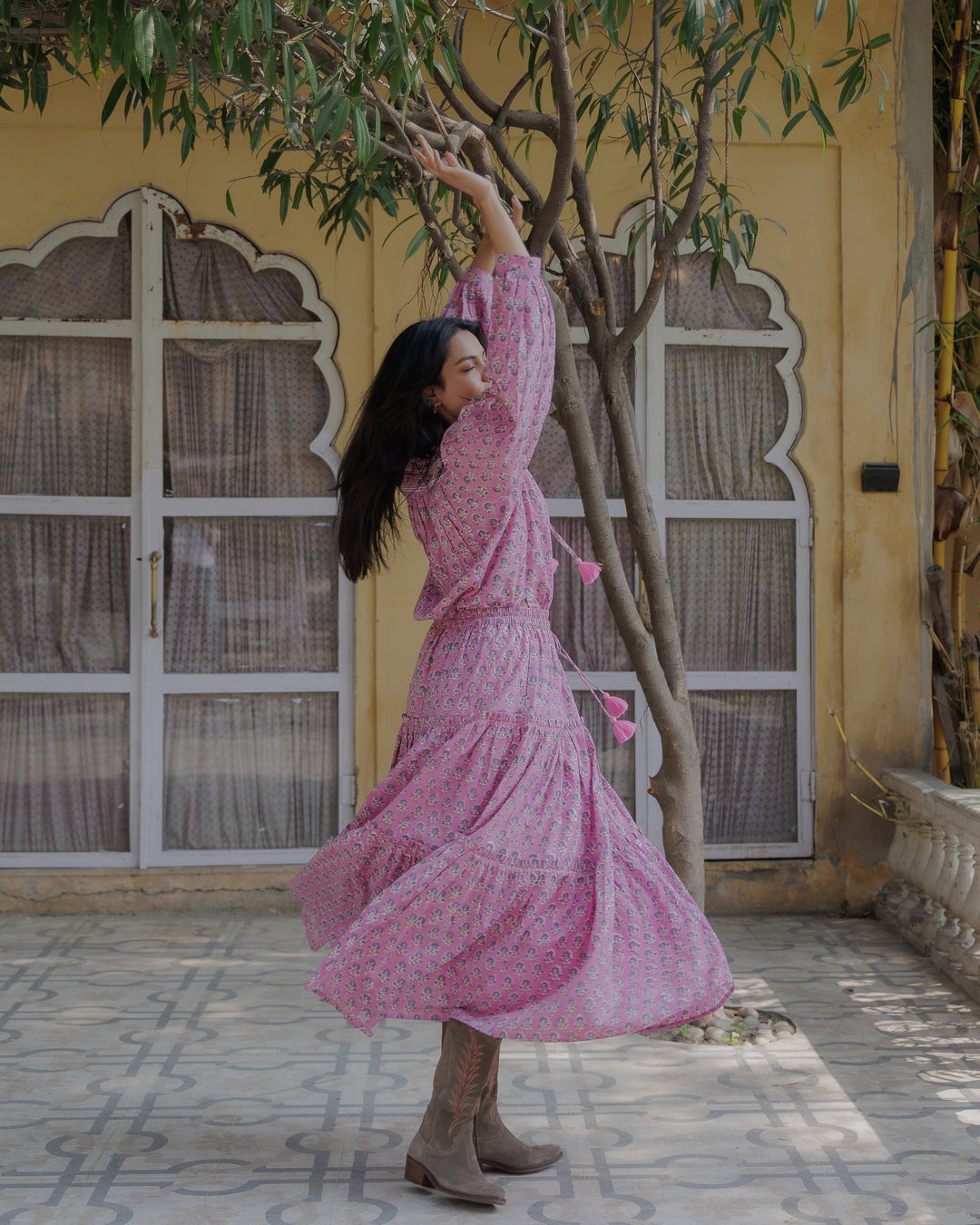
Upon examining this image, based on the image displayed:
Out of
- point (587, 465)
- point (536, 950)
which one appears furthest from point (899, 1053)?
point (587, 465)

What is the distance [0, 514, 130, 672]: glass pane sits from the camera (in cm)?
427

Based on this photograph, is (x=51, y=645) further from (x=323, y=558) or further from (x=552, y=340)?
(x=552, y=340)

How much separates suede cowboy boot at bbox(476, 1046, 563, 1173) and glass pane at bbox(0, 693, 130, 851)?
90.8 inches

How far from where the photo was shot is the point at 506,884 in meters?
2.05

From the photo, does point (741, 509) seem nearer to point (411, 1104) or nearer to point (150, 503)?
point (150, 503)

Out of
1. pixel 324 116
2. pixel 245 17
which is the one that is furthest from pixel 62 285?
pixel 245 17

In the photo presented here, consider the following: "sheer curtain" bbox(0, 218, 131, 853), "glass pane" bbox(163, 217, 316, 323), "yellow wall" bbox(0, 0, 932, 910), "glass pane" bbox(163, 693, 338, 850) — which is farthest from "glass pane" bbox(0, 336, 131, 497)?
"glass pane" bbox(163, 693, 338, 850)

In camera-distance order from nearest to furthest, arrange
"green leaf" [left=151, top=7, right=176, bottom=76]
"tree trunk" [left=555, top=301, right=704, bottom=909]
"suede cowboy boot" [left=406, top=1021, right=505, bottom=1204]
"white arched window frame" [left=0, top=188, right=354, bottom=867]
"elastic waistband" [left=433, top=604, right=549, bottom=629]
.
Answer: "green leaf" [left=151, top=7, right=176, bottom=76] < "suede cowboy boot" [left=406, top=1021, right=505, bottom=1204] < "elastic waistband" [left=433, top=604, right=549, bottom=629] < "tree trunk" [left=555, top=301, right=704, bottom=909] < "white arched window frame" [left=0, top=188, right=354, bottom=867]

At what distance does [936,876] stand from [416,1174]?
212 centimetres

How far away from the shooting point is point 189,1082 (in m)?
2.78

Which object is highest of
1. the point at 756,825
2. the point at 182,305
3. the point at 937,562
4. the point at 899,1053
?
the point at 182,305

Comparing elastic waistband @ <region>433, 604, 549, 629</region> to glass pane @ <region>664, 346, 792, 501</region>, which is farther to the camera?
glass pane @ <region>664, 346, 792, 501</region>

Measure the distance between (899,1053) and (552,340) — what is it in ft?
6.29

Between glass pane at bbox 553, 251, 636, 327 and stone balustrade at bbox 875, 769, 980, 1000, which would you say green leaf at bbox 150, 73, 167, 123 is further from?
stone balustrade at bbox 875, 769, 980, 1000
